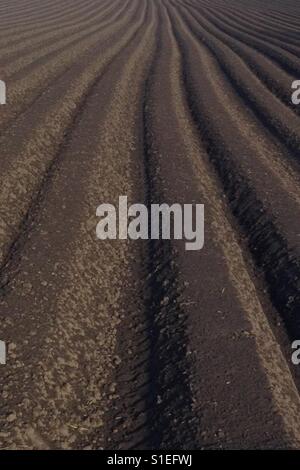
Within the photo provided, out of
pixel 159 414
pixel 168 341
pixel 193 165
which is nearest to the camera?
pixel 159 414

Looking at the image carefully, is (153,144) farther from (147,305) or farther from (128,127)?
(147,305)

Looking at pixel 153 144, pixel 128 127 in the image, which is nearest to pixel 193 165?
pixel 153 144

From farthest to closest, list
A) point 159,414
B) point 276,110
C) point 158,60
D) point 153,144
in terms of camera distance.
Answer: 1. point 158,60
2. point 276,110
3. point 153,144
4. point 159,414

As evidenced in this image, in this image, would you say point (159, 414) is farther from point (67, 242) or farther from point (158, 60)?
point (158, 60)

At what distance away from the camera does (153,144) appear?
1078cm

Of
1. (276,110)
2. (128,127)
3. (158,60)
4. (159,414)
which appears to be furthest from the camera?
(158,60)

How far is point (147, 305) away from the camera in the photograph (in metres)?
6.34

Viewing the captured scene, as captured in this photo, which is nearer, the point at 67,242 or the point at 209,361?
the point at 209,361

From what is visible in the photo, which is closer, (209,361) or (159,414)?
(159,414)

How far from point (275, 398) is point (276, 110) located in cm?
994

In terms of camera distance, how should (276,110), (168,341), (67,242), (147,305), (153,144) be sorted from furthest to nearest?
(276,110) → (153,144) → (67,242) → (147,305) → (168,341)

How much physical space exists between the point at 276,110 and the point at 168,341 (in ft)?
30.6

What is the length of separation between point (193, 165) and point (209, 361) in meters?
5.24

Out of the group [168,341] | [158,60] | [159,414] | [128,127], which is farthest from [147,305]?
[158,60]
